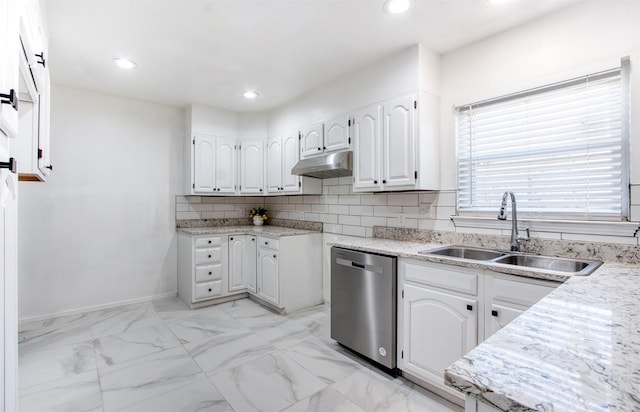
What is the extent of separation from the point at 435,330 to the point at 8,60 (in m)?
2.36

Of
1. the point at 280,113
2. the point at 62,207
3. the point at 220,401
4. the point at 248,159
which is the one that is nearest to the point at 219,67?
the point at 280,113

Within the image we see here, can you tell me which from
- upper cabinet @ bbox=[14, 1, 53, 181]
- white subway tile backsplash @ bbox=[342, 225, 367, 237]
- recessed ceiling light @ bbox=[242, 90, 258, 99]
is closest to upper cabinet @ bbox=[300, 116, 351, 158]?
recessed ceiling light @ bbox=[242, 90, 258, 99]

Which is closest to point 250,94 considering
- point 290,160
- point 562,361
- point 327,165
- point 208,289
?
point 290,160

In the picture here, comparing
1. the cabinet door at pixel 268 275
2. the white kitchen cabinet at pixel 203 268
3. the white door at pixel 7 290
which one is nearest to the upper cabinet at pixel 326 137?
the cabinet door at pixel 268 275

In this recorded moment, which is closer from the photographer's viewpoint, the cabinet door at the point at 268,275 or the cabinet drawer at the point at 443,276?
the cabinet drawer at the point at 443,276

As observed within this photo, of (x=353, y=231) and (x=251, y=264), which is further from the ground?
(x=353, y=231)

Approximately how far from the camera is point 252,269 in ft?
13.4

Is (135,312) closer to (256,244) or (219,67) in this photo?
(256,244)

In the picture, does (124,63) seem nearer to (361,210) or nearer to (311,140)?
(311,140)

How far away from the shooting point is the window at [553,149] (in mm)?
1914

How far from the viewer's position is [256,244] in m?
4.02

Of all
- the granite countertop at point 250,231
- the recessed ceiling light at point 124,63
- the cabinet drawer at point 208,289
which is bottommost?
the cabinet drawer at point 208,289

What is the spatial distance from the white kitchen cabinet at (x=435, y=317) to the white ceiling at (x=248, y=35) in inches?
67.1

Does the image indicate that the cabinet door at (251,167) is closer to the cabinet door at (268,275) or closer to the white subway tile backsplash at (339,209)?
the cabinet door at (268,275)
